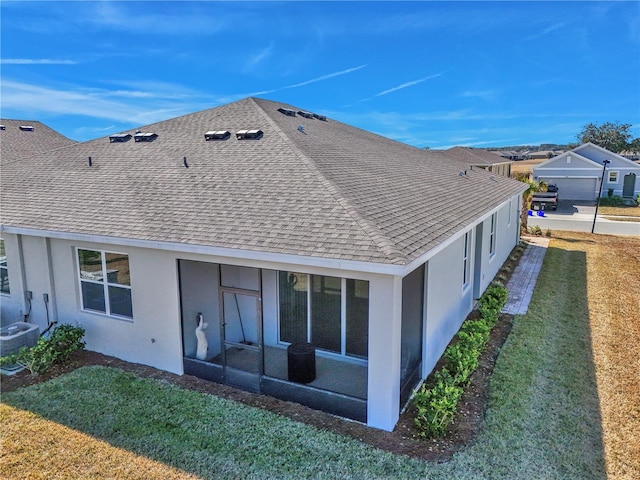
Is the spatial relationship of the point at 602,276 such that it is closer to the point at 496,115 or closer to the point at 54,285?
the point at 54,285

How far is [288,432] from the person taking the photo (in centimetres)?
617

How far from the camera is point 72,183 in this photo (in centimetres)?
1086

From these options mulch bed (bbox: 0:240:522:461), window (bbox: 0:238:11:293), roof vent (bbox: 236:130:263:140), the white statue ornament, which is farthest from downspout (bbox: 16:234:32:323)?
roof vent (bbox: 236:130:263:140)

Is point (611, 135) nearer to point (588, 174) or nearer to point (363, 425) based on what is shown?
point (588, 174)

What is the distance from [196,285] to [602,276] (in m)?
14.2

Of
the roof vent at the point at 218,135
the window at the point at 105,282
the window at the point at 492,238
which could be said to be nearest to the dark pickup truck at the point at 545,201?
the window at the point at 492,238

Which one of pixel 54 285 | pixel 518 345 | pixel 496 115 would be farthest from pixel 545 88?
pixel 54 285

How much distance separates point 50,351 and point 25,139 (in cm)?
1653

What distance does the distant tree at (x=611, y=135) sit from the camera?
66438mm

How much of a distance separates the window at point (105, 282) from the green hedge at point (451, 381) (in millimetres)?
6124

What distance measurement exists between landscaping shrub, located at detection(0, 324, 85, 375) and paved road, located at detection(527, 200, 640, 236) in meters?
25.4

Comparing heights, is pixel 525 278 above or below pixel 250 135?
below

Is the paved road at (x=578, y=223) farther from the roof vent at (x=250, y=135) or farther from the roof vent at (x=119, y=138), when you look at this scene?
the roof vent at (x=119, y=138)

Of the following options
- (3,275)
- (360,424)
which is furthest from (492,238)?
(3,275)
